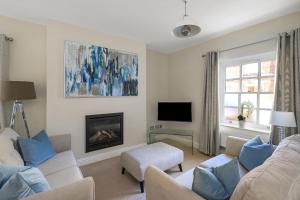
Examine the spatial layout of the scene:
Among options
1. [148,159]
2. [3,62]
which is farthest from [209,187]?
[3,62]

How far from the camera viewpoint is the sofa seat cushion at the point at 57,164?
178 cm

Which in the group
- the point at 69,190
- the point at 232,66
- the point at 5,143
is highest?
the point at 232,66

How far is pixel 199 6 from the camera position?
7.17 feet

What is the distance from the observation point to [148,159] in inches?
86.2

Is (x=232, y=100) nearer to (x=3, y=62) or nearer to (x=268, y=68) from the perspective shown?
(x=268, y=68)

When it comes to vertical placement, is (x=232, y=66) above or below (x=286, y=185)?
above

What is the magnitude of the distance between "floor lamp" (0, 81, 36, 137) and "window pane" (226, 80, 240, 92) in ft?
11.5

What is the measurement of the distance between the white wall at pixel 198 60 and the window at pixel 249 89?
328 mm

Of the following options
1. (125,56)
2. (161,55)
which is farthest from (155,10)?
(161,55)

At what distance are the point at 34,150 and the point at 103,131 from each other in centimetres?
131

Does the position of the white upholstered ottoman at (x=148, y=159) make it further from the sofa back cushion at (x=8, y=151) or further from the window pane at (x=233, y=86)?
the window pane at (x=233, y=86)

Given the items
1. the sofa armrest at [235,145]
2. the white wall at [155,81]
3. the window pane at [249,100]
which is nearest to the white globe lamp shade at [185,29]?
the sofa armrest at [235,145]

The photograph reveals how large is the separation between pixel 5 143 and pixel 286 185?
7.80ft

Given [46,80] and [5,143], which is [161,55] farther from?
[5,143]
